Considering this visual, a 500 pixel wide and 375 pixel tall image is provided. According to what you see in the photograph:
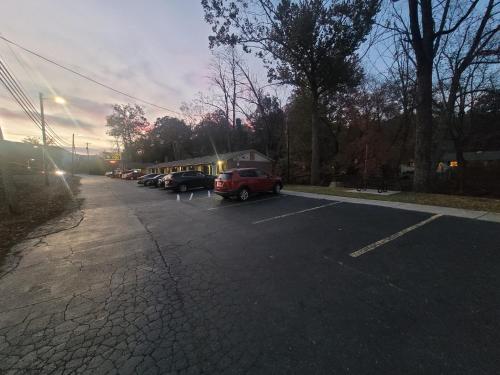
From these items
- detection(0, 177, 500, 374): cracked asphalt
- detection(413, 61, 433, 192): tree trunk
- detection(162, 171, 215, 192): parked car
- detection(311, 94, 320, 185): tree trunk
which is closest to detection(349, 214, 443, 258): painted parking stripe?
detection(0, 177, 500, 374): cracked asphalt

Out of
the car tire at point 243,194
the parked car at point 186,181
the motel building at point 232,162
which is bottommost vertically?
the car tire at point 243,194

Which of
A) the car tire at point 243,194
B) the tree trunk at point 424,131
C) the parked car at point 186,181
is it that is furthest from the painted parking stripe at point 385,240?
the parked car at point 186,181

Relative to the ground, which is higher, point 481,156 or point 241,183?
point 481,156

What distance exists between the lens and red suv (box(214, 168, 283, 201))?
1162cm

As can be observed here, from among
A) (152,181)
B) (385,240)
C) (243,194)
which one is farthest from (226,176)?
(152,181)

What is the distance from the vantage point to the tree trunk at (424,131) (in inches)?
464

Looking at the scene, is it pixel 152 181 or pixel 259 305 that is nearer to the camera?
pixel 259 305

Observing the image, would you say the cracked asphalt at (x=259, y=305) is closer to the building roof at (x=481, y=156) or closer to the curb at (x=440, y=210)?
the curb at (x=440, y=210)

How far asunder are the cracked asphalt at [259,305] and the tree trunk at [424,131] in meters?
6.89

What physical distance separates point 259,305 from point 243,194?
8.94 m

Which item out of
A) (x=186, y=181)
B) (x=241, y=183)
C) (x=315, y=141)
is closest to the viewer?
(x=241, y=183)

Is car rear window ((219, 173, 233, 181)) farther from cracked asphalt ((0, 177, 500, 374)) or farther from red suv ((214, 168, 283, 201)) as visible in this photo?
cracked asphalt ((0, 177, 500, 374))

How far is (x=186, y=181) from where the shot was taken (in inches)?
704

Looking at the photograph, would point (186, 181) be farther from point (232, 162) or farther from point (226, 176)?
point (232, 162)
